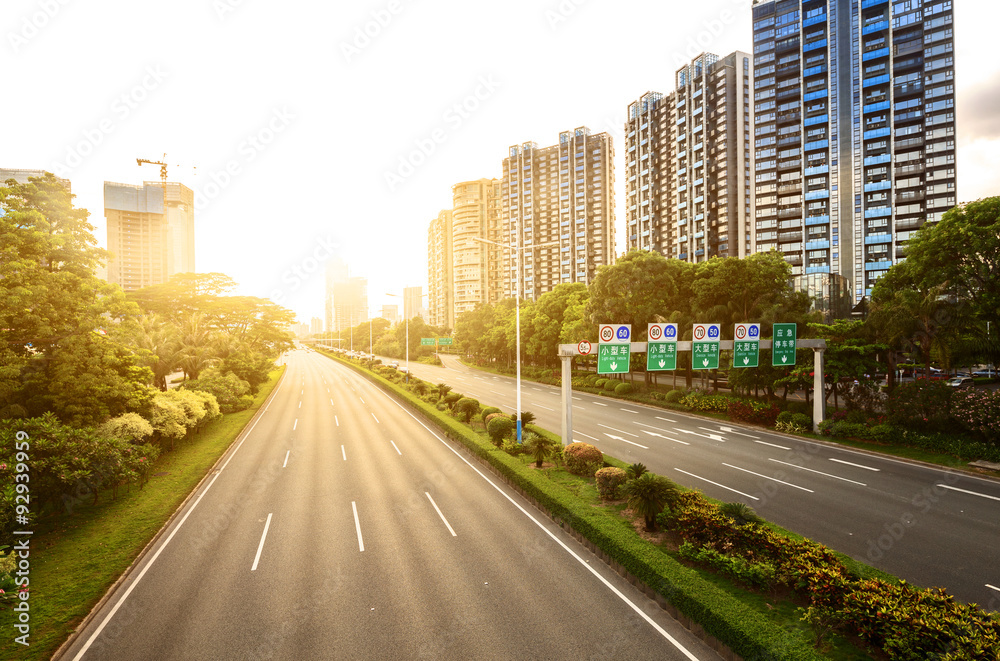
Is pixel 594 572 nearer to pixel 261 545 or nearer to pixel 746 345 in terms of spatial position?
pixel 261 545

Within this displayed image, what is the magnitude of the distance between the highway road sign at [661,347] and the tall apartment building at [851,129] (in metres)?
71.0

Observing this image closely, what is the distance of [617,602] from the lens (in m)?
10.7

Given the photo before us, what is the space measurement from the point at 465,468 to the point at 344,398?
28.4 meters

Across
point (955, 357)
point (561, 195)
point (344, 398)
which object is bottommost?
point (344, 398)

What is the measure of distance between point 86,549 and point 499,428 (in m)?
16.4

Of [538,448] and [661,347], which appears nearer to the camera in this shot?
[538,448]

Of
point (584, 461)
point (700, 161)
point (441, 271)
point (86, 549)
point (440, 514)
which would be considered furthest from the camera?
point (441, 271)

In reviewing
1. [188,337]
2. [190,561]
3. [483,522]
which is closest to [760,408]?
[483,522]

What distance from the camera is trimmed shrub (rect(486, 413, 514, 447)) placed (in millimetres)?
24281

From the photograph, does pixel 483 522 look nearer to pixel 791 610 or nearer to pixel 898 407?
pixel 791 610

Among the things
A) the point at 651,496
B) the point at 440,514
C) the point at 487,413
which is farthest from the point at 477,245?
the point at 651,496

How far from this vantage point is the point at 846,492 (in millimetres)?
18078

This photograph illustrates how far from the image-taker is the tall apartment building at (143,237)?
7594 centimetres

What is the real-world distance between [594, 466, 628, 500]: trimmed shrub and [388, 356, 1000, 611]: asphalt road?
4.05m
